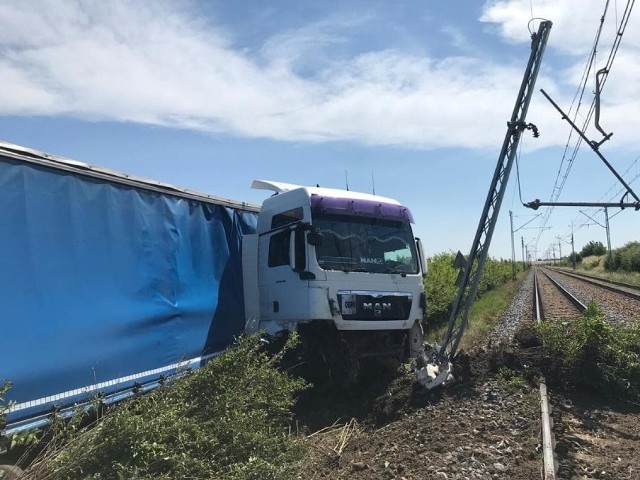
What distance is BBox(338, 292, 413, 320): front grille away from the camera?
8.30 meters

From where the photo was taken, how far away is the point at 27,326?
4.91m

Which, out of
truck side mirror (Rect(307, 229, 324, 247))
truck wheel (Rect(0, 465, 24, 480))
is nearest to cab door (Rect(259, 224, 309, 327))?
truck side mirror (Rect(307, 229, 324, 247))

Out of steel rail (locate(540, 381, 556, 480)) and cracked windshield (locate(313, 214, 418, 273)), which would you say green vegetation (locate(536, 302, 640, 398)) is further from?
cracked windshield (locate(313, 214, 418, 273))

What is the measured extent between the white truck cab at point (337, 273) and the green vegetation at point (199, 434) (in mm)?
1842

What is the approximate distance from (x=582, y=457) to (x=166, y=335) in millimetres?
4975

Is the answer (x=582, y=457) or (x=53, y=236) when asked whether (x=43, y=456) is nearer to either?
(x=53, y=236)

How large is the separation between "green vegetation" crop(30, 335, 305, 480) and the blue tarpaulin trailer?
2.28 feet

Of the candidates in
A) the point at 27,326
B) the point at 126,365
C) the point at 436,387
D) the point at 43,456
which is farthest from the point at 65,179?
the point at 436,387

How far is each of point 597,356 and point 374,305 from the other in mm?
3407

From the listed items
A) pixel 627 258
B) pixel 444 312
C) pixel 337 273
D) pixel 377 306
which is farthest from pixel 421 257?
pixel 627 258

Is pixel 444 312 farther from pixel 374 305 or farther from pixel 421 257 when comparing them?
pixel 374 305

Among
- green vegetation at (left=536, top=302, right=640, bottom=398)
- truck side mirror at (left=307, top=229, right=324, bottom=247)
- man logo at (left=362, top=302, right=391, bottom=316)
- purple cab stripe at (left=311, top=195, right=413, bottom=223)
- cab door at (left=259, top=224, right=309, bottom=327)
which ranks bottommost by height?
green vegetation at (left=536, top=302, right=640, bottom=398)

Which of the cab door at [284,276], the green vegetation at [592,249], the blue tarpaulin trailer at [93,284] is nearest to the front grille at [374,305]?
the cab door at [284,276]

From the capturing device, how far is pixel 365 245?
885cm
